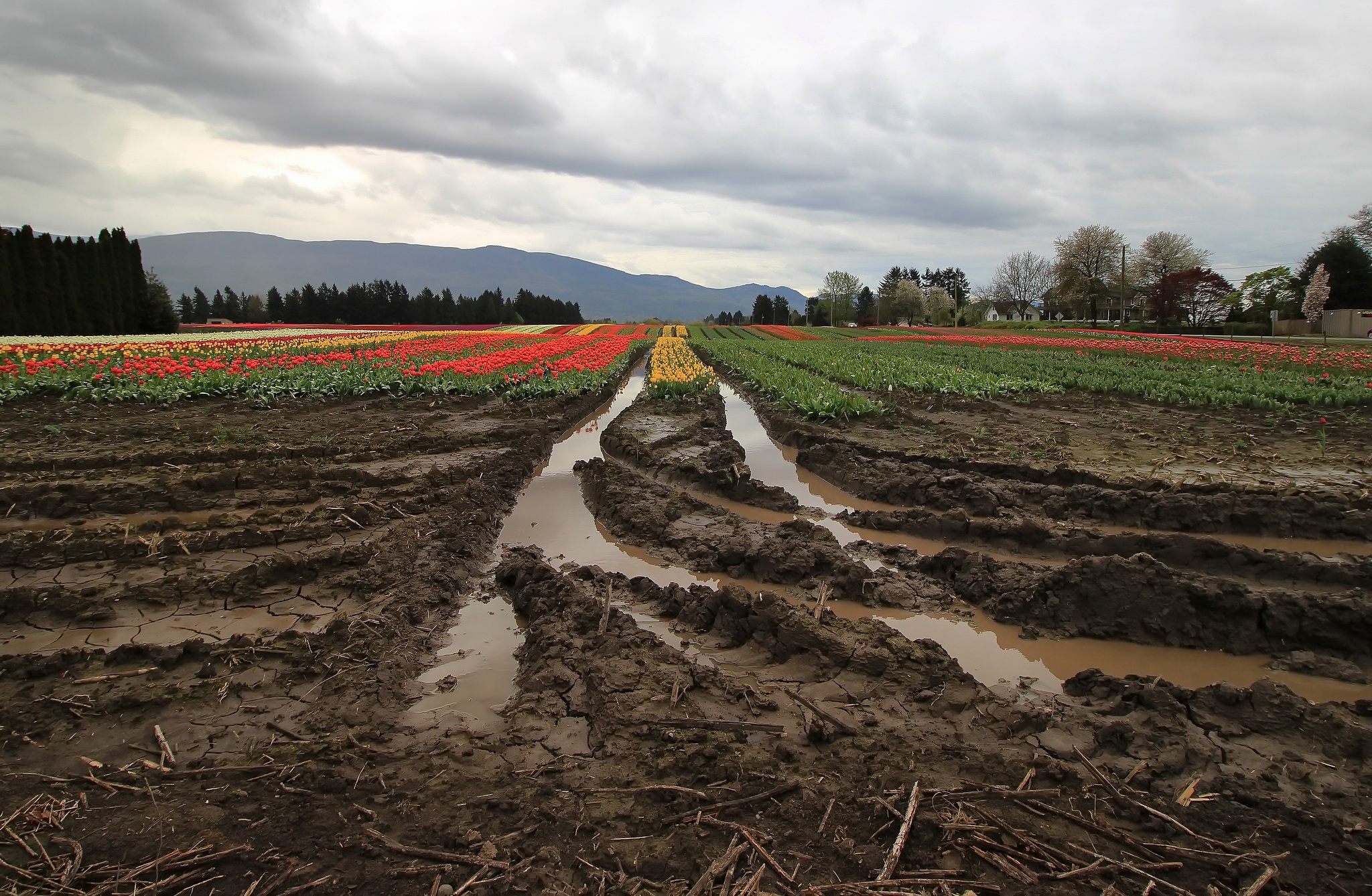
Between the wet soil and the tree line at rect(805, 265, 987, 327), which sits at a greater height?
the tree line at rect(805, 265, 987, 327)

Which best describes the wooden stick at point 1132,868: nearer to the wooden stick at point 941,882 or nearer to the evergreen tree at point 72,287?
the wooden stick at point 941,882

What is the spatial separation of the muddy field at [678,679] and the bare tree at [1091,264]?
233ft

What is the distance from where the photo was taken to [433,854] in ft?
8.52

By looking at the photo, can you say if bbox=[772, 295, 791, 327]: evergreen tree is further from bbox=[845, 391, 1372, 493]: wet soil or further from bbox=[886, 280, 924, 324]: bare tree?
bbox=[845, 391, 1372, 493]: wet soil

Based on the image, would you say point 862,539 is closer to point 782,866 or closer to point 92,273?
point 782,866

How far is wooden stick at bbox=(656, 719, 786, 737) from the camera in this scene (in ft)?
11.4

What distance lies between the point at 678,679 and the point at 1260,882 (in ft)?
8.53

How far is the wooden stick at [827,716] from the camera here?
3484 millimetres

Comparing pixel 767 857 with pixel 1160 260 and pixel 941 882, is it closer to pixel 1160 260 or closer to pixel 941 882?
pixel 941 882

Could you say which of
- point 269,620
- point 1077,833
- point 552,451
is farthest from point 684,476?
point 1077,833

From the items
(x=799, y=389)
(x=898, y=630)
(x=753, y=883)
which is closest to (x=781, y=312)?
(x=799, y=389)

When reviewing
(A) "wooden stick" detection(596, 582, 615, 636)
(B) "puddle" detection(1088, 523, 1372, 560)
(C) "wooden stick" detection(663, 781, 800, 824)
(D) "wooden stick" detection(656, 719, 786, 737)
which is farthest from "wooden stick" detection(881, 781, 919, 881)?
(B) "puddle" detection(1088, 523, 1372, 560)

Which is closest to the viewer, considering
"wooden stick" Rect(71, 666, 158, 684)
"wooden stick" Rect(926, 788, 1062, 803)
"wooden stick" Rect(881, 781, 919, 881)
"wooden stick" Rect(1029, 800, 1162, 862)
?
"wooden stick" Rect(881, 781, 919, 881)

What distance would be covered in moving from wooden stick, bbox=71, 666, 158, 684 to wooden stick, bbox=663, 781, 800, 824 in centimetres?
332
